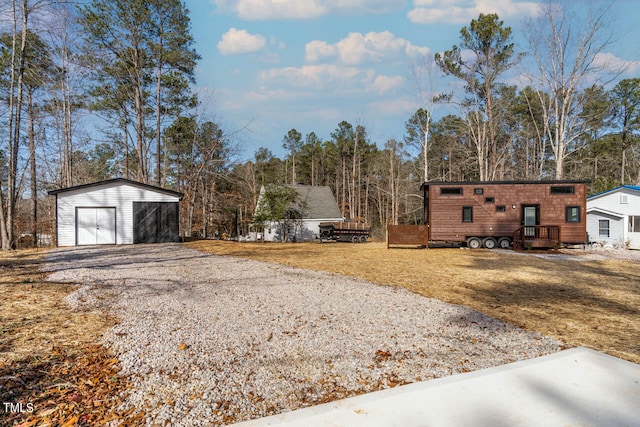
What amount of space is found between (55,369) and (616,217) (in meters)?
24.3

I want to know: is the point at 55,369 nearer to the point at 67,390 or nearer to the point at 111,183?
the point at 67,390

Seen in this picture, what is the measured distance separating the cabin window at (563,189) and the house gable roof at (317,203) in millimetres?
17032

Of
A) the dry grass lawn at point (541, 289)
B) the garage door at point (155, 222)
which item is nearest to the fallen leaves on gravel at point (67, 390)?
the dry grass lawn at point (541, 289)

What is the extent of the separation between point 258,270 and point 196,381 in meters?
6.18

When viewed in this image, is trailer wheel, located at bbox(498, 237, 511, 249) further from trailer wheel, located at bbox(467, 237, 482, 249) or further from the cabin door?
trailer wheel, located at bbox(467, 237, 482, 249)

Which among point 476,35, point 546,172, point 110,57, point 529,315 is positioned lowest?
point 529,315

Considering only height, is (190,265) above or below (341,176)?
below

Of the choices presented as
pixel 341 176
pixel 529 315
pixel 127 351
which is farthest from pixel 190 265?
pixel 341 176

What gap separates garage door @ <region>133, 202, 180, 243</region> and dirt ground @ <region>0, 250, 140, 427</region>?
11.8 meters

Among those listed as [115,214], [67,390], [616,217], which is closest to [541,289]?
[67,390]

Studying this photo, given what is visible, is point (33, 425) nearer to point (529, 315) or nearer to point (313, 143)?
point (529, 315)

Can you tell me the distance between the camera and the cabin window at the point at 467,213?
16719mm

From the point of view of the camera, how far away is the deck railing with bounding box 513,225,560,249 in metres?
15.2

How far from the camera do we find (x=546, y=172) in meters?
33.1
